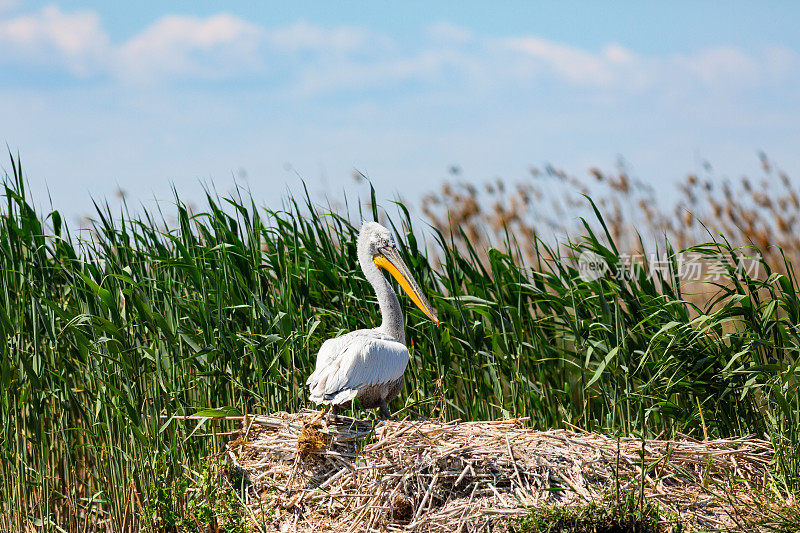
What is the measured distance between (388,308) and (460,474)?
3.80 ft

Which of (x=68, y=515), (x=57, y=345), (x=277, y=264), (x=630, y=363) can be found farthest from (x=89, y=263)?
(x=630, y=363)

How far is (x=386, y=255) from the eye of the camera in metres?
5.01

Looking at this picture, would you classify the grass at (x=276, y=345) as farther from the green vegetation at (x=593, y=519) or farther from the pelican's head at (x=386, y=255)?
the green vegetation at (x=593, y=519)

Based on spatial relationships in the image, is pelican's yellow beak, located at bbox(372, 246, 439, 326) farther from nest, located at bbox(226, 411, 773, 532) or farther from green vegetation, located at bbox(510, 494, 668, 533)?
green vegetation, located at bbox(510, 494, 668, 533)

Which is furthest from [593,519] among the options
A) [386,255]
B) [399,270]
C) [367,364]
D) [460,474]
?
[386,255]

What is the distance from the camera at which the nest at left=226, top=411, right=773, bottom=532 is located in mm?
3963

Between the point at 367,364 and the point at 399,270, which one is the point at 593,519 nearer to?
the point at 367,364

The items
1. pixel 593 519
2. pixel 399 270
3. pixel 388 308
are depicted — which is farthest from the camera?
pixel 399 270

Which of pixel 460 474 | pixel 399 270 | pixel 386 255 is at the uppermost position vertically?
pixel 386 255

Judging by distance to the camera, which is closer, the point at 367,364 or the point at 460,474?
the point at 460,474

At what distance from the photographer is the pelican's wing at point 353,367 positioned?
4.33 meters

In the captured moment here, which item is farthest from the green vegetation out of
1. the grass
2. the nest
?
the grass

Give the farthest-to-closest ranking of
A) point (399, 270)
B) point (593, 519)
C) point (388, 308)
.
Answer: point (399, 270) < point (388, 308) < point (593, 519)

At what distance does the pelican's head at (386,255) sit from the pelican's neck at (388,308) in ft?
0.33
